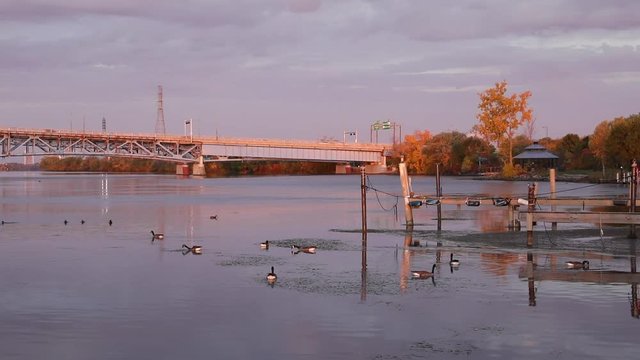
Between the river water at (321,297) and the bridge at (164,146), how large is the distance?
457 feet

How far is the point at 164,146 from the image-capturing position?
642 feet

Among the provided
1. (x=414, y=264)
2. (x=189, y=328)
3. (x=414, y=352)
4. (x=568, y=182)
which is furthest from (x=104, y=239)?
(x=568, y=182)

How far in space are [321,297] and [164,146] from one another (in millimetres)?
175175

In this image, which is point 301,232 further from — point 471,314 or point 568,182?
point 568,182

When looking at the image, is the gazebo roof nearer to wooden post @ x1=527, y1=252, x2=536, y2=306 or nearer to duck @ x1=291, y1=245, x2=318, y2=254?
duck @ x1=291, y1=245, x2=318, y2=254

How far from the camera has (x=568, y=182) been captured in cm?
12050

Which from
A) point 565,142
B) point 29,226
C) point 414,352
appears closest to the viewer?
point 414,352

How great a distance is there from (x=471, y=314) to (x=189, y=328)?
6896mm

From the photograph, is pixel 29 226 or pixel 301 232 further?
pixel 29 226

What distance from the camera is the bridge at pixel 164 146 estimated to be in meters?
179

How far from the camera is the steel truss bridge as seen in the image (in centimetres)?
17862

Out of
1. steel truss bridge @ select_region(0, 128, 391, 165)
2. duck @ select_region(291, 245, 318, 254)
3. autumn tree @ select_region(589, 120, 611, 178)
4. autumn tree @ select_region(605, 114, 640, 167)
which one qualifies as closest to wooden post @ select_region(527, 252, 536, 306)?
duck @ select_region(291, 245, 318, 254)

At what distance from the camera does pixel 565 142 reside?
168250 millimetres

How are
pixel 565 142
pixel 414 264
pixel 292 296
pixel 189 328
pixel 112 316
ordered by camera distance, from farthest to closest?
pixel 565 142
pixel 414 264
pixel 292 296
pixel 112 316
pixel 189 328
